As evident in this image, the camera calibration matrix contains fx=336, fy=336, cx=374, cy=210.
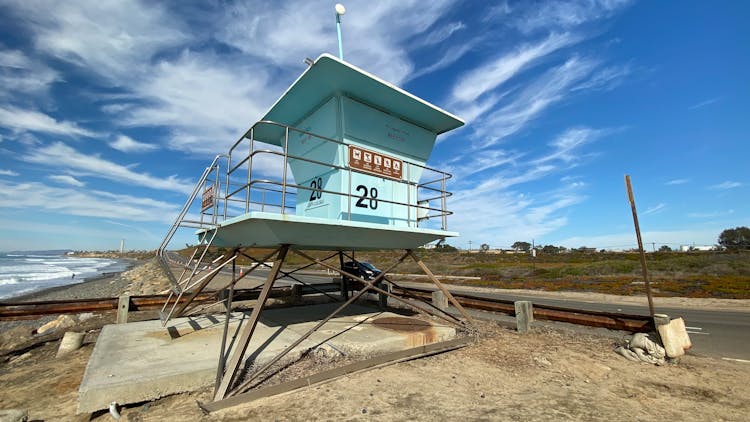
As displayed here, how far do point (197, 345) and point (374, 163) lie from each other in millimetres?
4972

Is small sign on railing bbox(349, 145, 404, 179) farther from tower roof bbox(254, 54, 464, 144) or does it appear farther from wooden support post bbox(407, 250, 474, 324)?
wooden support post bbox(407, 250, 474, 324)

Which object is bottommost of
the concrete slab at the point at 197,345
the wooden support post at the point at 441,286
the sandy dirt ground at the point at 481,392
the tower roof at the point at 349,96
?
the sandy dirt ground at the point at 481,392

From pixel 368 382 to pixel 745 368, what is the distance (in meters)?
6.89

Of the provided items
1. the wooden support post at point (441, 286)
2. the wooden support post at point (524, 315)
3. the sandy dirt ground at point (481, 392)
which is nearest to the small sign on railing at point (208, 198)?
the sandy dirt ground at point (481, 392)

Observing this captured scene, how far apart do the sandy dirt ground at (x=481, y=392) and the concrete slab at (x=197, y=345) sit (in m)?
0.23

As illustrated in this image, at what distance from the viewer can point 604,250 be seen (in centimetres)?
6256

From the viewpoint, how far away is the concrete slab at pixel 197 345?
4.62m

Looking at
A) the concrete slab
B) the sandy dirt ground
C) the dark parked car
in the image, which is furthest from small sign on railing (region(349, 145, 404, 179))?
the dark parked car

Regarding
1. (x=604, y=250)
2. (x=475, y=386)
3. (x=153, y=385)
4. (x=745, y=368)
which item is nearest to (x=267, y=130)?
(x=153, y=385)

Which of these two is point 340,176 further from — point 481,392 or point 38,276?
point 38,276

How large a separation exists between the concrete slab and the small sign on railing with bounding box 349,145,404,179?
11.4ft

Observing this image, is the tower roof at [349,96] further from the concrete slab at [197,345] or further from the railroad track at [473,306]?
the concrete slab at [197,345]

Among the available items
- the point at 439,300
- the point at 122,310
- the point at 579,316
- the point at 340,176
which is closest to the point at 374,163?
the point at 340,176

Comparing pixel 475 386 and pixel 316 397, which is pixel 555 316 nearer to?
pixel 475 386
